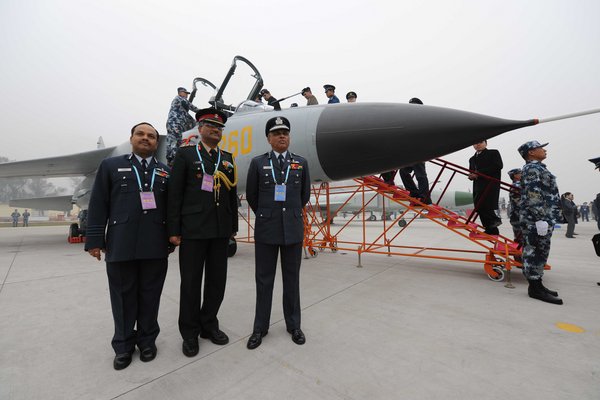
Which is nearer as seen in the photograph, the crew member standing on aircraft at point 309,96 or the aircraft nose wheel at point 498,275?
the aircraft nose wheel at point 498,275

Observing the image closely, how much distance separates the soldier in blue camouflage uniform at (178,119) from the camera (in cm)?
454

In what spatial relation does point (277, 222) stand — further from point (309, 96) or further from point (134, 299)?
point (309, 96)

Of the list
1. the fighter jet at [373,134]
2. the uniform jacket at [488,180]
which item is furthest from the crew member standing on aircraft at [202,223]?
the uniform jacket at [488,180]

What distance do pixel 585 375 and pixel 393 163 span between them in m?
1.94

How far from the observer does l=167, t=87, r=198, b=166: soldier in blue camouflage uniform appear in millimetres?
4539

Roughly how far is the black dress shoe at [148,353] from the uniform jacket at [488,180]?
4544 mm

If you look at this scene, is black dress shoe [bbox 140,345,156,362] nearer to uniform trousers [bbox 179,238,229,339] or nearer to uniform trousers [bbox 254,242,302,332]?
uniform trousers [bbox 179,238,229,339]

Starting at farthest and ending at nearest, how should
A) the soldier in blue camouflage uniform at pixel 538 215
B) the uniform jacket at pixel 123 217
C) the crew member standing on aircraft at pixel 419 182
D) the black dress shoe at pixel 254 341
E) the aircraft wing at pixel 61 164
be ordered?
the aircraft wing at pixel 61 164 < the crew member standing on aircraft at pixel 419 182 < the soldier in blue camouflage uniform at pixel 538 215 < the black dress shoe at pixel 254 341 < the uniform jacket at pixel 123 217

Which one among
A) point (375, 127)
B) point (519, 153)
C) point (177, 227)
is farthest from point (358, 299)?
point (519, 153)

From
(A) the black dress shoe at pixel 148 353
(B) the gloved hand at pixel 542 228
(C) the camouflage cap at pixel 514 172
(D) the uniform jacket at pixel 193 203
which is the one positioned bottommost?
(A) the black dress shoe at pixel 148 353

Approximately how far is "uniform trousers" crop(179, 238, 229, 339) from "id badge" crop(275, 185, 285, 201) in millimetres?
539

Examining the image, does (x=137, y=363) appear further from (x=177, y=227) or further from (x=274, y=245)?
(x=274, y=245)

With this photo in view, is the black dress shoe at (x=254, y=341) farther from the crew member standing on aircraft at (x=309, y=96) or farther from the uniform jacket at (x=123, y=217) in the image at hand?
the crew member standing on aircraft at (x=309, y=96)

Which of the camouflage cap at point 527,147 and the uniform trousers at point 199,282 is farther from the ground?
the camouflage cap at point 527,147
